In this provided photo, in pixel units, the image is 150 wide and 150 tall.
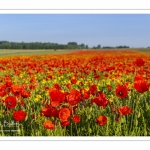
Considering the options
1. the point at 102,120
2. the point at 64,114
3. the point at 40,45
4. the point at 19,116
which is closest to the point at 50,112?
the point at 64,114

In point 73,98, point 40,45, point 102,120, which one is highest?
point 40,45

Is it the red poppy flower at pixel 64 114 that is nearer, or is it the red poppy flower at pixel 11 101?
the red poppy flower at pixel 64 114

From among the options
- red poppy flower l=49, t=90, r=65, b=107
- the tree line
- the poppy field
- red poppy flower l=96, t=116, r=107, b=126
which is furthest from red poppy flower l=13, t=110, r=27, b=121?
the tree line

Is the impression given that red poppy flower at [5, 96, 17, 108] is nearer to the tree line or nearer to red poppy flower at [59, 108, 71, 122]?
red poppy flower at [59, 108, 71, 122]

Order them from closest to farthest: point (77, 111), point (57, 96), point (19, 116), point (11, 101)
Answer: point (57, 96), point (19, 116), point (11, 101), point (77, 111)

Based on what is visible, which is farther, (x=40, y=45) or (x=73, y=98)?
(x=40, y=45)

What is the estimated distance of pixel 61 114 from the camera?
6.47ft

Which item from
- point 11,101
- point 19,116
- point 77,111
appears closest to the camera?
point 19,116

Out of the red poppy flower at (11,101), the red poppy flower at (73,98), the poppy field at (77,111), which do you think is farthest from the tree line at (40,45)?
the red poppy flower at (73,98)

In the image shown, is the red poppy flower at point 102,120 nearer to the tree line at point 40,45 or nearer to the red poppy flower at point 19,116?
the red poppy flower at point 19,116

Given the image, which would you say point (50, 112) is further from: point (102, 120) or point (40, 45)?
point (40, 45)
